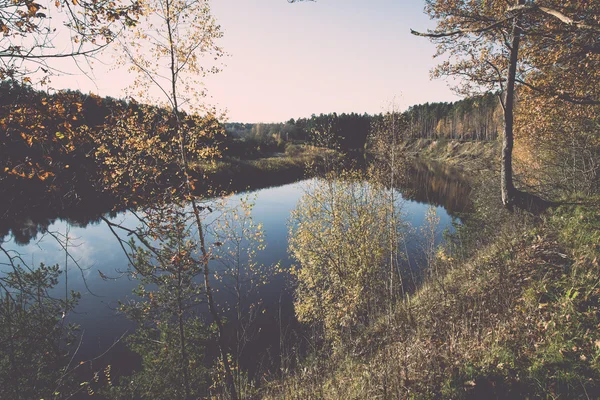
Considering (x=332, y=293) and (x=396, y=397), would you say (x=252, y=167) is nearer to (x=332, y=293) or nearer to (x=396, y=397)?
(x=332, y=293)

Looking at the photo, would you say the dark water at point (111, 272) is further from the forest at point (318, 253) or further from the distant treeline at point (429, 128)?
the distant treeline at point (429, 128)

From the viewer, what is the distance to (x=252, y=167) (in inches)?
1973

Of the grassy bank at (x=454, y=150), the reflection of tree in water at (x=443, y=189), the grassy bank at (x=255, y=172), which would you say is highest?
the grassy bank at (x=454, y=150)

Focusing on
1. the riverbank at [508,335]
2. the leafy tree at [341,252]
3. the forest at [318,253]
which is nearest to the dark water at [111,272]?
the forest at [318,253]

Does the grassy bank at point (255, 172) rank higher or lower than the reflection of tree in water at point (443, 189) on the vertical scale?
higher

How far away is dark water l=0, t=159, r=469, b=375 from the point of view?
14.1m

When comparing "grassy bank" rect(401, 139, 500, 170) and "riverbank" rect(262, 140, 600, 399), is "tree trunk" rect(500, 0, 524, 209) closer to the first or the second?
"riverbank" rect(262, 140, 600, 399)

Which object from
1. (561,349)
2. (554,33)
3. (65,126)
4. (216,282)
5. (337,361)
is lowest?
(216,282)

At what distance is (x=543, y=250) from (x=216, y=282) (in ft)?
55.2

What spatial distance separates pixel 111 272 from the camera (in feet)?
64.4

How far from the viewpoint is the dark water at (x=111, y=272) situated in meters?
14.1

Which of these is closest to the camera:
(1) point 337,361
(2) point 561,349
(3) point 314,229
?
(2) point 561,349

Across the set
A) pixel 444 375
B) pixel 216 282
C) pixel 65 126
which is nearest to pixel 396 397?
pixel 444 375

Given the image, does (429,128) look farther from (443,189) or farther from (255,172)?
(255,172)
